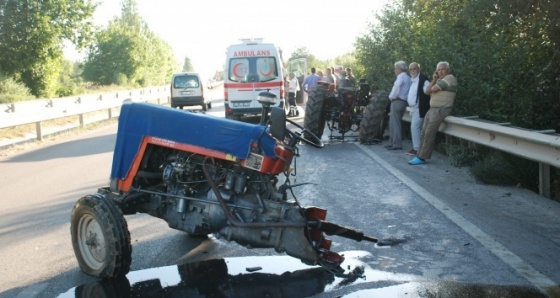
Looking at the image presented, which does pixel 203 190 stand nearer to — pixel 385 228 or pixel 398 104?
pixel 385 228

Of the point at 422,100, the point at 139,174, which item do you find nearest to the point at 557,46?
the point at 422,100

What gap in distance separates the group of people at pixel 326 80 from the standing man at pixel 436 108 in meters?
9.42

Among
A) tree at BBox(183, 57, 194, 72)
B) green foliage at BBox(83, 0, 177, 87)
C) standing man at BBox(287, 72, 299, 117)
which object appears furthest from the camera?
tree at BBox(183, 57, 194, 72)

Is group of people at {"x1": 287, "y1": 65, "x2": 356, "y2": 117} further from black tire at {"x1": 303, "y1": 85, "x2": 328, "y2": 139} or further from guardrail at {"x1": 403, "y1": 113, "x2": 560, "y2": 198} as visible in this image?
guardrail at {"x1": 403, "y1": 113, "x2": 560, "y2": 198}

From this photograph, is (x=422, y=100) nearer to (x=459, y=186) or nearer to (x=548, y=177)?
(x=459, y=186)

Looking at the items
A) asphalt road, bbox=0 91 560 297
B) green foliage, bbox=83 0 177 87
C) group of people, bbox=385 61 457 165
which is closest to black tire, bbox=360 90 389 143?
group of people, bbox=385 61 457 165

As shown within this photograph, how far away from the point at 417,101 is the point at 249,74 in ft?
29.2

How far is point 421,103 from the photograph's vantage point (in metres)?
11.8

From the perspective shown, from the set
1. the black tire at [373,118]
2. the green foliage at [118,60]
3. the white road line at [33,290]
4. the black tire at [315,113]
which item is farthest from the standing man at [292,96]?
the green foliage at [118,60]

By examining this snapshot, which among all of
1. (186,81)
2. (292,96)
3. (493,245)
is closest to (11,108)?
(292,96)

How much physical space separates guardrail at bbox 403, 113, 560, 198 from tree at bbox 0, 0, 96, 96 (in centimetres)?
2548

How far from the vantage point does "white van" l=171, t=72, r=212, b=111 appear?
99.5ft

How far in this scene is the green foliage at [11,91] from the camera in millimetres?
26273

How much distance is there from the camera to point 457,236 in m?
5.99
